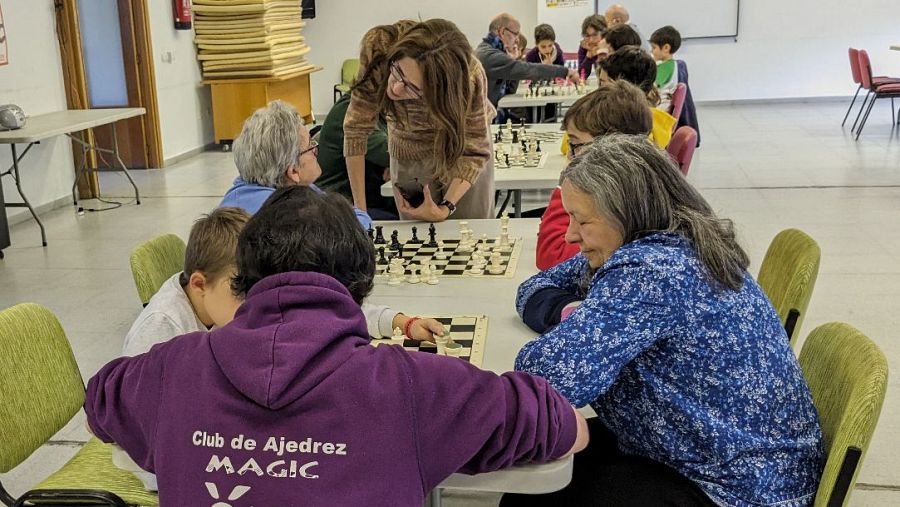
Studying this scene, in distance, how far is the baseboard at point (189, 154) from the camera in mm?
9633

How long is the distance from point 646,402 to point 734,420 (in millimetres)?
169

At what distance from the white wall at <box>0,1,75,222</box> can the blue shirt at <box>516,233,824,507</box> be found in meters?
6.34

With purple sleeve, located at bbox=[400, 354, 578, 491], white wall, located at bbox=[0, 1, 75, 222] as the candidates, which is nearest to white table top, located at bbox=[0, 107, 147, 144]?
white wall, located at bbox=[0, 1, 75, 222]

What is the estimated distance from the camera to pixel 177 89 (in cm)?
991

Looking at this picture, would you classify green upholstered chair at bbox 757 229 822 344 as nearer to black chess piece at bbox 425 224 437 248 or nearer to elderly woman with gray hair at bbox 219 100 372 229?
black chess piece at bbox 425 224 437 248

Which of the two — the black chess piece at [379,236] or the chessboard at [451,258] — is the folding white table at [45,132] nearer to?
the black chess piece at [379,236]

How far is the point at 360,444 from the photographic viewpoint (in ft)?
4.12

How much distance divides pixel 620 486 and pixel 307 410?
33.1 inches

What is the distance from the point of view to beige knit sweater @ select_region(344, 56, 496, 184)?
351 cm

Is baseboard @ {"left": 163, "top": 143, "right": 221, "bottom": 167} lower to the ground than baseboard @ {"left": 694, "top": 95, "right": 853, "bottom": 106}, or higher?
lower

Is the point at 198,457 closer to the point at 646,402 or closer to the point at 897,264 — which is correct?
the point at 646,402

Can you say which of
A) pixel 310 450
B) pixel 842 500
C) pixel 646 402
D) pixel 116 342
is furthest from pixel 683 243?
pixel 116 342

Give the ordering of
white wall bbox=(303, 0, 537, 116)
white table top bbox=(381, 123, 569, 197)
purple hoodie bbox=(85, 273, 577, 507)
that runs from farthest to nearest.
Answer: white wall bbox=(303, 0, 537, 116)
white table top bbox=(381, 123, 569, 197)
purple hoodie bbox=(85, 273, 577, 507)

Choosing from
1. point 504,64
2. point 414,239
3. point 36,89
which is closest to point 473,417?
point 414,239
